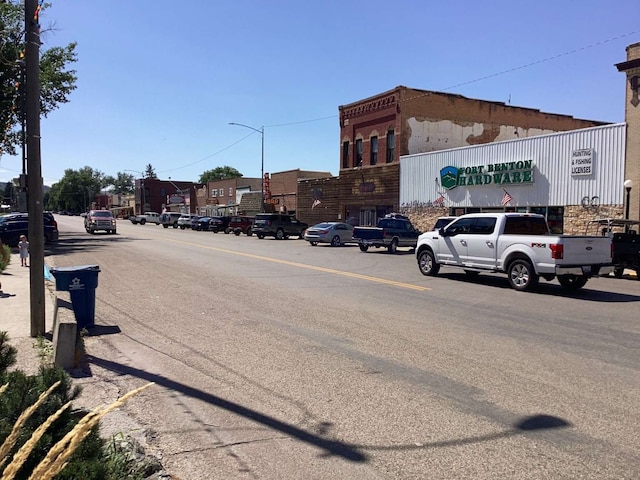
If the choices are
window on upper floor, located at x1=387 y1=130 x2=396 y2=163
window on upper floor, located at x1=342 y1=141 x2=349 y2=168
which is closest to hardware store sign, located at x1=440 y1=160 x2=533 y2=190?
window on upper floor, located at x1=387 y1=130 x2=396 y2=163

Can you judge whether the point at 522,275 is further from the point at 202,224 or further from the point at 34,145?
the point at 202,224

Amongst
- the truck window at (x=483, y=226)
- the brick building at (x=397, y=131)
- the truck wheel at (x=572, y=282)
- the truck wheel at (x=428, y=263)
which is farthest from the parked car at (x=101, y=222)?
the truck wheel at (x=572, y=282)

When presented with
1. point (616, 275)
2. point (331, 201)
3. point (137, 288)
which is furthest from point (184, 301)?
point (331, 201)

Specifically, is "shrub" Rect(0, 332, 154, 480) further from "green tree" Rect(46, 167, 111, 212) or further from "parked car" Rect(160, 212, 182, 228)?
"green tree" Rect(46, 167, 111, 212)

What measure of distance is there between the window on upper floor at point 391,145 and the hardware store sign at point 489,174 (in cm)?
664

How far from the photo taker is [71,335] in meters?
6.04

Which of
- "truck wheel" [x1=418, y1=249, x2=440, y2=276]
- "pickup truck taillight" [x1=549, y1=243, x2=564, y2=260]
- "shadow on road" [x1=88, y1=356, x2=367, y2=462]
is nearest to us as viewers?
"shadow on road" [x1=88, y1=356, x2=367, y2=462]

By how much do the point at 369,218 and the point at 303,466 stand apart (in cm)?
3673

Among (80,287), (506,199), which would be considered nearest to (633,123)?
(506,199)

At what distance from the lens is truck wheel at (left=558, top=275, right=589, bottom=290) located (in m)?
13.3

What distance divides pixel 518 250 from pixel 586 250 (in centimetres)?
152

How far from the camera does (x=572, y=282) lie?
13.6 meters

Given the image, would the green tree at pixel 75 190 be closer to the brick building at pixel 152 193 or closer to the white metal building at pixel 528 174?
the brick building at pixel 152 193

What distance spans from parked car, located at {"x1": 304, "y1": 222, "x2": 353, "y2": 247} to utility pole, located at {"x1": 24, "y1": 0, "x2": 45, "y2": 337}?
23.8m
